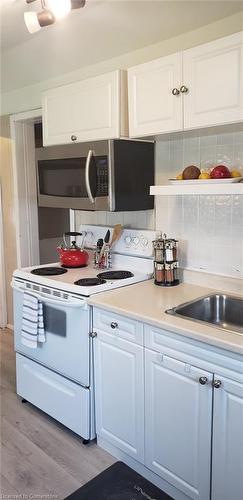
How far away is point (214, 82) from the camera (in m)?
1.73

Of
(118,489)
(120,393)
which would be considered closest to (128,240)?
(120,393)

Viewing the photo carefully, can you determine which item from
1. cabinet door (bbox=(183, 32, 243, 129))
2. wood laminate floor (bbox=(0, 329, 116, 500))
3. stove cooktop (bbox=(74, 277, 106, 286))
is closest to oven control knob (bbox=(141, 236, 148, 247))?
stove cooktop (bbox=(74, 277, 106, 286))

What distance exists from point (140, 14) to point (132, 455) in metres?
2.23

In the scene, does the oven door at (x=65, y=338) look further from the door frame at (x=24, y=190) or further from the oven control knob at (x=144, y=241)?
the door frame at (x=24, y=190)

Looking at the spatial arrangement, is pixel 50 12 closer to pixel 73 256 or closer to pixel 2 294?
pixel 73 256

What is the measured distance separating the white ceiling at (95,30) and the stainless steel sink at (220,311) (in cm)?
139

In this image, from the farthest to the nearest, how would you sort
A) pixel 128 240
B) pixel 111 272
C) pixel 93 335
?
pixel 128 240, pixel 111 272, pixel 93 335

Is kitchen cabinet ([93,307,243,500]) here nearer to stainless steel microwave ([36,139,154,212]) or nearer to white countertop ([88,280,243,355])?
white countertop ([88,280,243,355])

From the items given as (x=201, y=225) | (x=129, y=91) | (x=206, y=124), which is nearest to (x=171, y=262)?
(x=201, y=225)

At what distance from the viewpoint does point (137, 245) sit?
254 cm

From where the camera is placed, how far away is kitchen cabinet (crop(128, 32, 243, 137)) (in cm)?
167

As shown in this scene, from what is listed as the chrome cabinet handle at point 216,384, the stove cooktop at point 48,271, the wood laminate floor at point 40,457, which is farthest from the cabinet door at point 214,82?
the wood laminate floor at point 40,457

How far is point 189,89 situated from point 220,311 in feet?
3.66

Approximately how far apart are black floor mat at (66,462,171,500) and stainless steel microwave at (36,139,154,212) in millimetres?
1294
